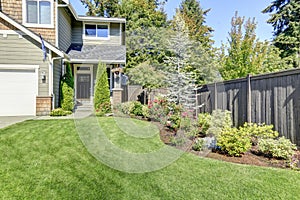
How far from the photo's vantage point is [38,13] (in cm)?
1058

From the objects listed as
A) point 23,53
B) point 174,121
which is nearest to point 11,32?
point 23,53

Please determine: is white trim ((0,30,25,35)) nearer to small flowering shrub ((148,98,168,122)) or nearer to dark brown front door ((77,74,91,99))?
dark brown front door ((77,74,91,99))

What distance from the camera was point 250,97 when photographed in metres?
6.22

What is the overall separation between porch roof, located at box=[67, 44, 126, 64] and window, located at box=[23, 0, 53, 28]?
2201 millimetres

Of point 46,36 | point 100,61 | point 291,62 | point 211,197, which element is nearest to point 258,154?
point 211,197

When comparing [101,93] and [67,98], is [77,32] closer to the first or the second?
[67,98]

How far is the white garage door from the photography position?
9383 mm

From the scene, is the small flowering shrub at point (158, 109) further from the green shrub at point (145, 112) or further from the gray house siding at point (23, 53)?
the gray house siding at point (23, 53)

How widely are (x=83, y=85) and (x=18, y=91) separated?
4.05 metres

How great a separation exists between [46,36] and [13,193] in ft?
29.5

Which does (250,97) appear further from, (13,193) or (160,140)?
(13,193)

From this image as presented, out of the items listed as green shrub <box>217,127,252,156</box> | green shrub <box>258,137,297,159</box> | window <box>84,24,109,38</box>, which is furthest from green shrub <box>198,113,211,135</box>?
window <box>84,24,109,38</box>

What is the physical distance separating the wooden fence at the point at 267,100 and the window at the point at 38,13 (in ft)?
27.2

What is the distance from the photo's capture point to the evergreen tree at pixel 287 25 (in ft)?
67.2
